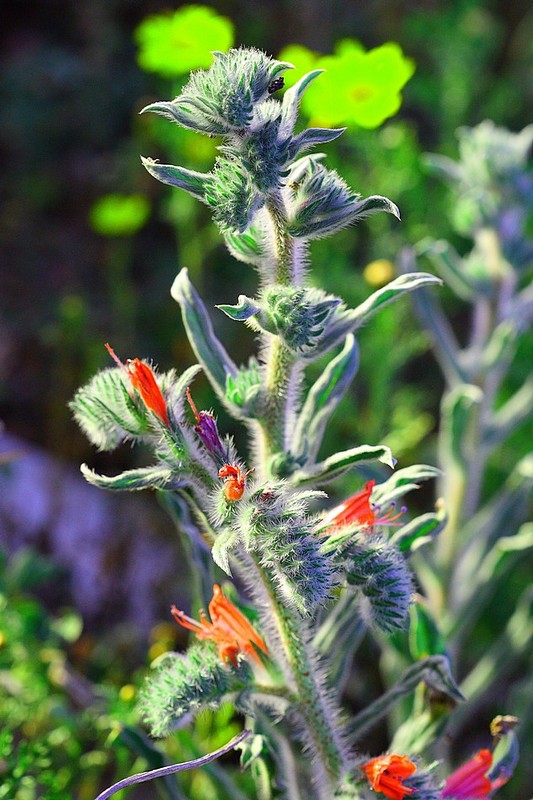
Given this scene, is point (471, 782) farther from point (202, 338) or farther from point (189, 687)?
point (202, 338)

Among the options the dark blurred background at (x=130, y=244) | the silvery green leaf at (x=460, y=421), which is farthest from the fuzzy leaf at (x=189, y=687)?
the silvery green leaf at (x=460, y=421)

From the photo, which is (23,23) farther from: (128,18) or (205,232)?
(205,232)

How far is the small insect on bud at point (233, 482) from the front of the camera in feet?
4.21

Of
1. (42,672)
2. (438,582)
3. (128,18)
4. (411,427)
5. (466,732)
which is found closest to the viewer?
(42,672)

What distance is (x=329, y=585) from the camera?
1276mm

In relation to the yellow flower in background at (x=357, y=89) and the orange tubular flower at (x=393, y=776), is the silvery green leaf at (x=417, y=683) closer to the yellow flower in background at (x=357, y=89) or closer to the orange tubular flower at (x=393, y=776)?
the orange tubular flower at (x=393, y=776)

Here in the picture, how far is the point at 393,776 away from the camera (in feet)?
4.61

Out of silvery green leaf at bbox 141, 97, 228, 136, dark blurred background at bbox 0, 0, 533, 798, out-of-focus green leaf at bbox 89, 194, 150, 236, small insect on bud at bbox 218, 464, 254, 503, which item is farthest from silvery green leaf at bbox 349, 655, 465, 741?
out-of-focus green leaf at bbox 89, 194, 150, 236

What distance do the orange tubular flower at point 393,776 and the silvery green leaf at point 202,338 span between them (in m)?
0.74

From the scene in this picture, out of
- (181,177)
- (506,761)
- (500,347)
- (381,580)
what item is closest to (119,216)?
(500,347)

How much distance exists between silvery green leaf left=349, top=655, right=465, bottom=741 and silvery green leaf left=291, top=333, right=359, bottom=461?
1.56 ft

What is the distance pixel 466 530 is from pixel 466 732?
79 centimetres

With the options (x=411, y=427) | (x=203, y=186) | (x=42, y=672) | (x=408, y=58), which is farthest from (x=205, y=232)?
(x=203, y=186)

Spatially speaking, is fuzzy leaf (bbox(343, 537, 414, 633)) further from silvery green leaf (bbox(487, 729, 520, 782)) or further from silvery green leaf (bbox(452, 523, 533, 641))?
silvery green leaf (bbox(452, 523, 533, 641))
